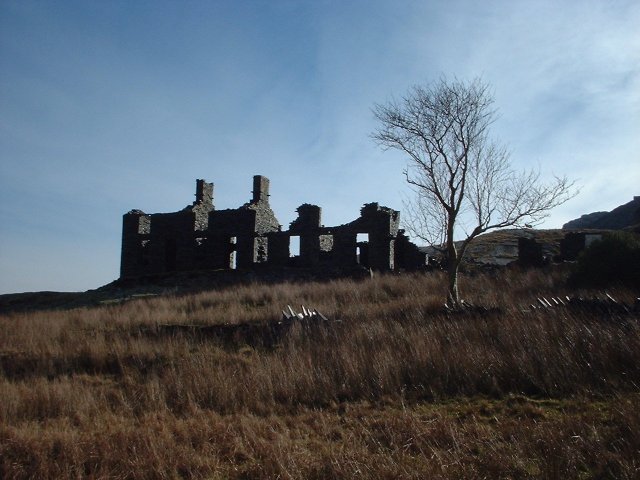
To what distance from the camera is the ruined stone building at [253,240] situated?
28.9m

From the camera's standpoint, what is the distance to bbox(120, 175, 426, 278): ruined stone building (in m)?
→ 28.9

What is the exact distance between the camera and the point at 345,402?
6.62 meters

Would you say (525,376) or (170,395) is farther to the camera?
(170,395)

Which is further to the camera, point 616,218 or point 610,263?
point 616,218

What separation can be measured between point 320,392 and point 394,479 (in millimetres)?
2560

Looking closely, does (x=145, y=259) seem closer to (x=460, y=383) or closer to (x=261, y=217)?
(x=261, y=217)

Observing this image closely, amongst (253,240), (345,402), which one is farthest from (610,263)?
(253,240)

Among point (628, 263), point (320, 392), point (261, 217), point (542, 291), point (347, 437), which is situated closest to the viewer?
point (347, 437)

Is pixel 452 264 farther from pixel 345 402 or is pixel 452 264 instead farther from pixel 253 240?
pixel 253 240

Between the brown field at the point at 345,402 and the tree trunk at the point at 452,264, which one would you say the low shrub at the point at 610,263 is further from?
the brown field at the point at 345,402

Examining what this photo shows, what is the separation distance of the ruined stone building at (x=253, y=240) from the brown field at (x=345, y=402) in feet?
61.2

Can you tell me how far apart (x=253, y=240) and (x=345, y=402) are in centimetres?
2468

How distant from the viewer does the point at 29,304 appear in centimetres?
2403

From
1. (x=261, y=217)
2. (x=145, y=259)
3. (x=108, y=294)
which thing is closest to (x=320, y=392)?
(x=108, y=294)
